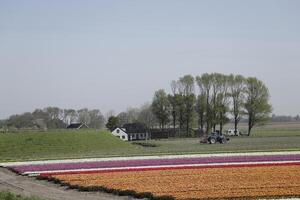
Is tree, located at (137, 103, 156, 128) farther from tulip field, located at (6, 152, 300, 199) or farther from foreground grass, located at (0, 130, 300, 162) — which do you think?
tulip field, located at (6, 152, 300, 199)

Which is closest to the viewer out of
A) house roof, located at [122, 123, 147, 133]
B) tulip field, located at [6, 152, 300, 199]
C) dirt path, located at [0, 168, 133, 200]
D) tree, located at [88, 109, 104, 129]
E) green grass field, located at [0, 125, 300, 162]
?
tulip field, located at [6, 152, 300, 199]

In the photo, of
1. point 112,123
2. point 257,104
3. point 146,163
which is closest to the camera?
point 146,163

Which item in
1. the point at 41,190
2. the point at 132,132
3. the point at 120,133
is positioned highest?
the point at 132,132

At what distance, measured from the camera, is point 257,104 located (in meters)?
125

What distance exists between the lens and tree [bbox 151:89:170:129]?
442 ft

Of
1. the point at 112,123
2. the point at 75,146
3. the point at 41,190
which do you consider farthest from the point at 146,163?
Result: the point at 112,123

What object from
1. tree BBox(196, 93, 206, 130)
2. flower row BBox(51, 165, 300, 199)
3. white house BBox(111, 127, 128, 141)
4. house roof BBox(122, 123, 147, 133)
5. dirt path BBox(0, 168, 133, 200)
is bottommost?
dirt path BBox(0, 168, 133, 200)

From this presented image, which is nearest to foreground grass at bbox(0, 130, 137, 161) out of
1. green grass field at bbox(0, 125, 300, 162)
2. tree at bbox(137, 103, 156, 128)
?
green grass field at bbox(0, 125, 300, 162)

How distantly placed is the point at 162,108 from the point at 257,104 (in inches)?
985

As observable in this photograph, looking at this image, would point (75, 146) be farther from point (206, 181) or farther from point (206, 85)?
point (206, 85)

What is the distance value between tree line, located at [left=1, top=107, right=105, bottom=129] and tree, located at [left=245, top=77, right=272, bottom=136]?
194 feet

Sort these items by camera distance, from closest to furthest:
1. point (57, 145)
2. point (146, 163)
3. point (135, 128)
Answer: point (146, 163)
point (57, 145)
point (135, 128)

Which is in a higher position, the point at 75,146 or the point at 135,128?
the point at 135,128

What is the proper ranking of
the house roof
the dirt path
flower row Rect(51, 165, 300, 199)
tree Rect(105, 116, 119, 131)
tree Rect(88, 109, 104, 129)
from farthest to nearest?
tree Rect(88, 109, 104, 129), tree Rect(105, 116, 119, 131), the house roof, the dirt path, flower row Rect(51, 165, 300, 199)
